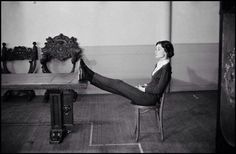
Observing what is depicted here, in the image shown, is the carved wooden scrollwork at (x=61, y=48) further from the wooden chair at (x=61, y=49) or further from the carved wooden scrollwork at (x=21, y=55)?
the carved wooden scrollwork at (x=21, y=55)

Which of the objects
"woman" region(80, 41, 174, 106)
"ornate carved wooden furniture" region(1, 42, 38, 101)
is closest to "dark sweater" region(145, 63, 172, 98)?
"woman" region(80, 41, 174, 106)

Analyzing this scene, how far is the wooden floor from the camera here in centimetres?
372

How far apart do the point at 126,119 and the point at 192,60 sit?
2.56 metres

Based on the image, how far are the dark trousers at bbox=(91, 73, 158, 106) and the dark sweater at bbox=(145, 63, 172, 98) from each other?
0.08 metres

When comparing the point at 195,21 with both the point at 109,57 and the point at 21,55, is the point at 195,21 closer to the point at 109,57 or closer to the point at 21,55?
the point at 109,57

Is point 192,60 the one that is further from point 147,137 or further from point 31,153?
point 31,153

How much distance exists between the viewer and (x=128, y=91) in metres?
3.96

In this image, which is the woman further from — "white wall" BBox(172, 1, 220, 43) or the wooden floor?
"white wall" BBox(172, 1, 220, 43)

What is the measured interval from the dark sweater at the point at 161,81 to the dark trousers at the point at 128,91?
3.1 inches

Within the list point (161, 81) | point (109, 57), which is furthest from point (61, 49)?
point (161, 81)

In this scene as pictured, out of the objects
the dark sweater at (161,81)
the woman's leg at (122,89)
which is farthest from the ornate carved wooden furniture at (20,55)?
the dark sweater at (161,81)

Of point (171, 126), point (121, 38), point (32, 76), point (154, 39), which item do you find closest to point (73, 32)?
point (121, 38)

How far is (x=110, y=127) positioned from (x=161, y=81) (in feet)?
3.67

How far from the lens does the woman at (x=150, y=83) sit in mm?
3822
